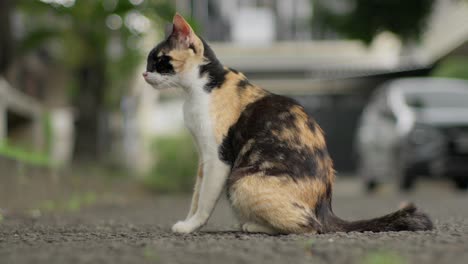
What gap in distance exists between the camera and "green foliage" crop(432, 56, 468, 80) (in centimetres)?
2264

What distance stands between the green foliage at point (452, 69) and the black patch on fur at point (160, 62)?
18726 millimetres

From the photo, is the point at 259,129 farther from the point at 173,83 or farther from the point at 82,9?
the point at 82,9

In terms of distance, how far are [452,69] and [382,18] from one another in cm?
537

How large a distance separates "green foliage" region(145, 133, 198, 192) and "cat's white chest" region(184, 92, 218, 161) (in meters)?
10.5

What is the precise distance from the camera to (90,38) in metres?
15.9

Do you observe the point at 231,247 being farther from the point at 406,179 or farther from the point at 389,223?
the point at 406,179

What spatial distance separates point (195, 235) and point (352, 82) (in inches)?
950

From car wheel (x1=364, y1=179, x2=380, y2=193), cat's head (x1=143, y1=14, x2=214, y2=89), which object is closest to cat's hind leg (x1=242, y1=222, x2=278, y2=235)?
cat's head (x1=143, y1=14, x2=214, y2=89)

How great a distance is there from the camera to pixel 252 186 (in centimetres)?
466

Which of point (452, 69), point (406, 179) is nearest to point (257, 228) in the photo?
point (406, 179)

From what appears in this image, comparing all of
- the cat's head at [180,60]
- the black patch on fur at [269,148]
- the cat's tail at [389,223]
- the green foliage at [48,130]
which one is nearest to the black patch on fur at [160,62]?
the cat's head at [180,60]

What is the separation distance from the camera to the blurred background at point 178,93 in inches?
501

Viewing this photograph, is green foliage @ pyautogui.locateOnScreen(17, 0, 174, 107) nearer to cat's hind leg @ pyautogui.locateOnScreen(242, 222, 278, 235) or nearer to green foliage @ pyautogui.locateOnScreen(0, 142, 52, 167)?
green foliage @ pyautogui.locateOnScreen(0, 142, 52, 167)

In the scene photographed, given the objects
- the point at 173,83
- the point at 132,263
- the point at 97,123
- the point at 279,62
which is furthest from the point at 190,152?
the point at 279,62
